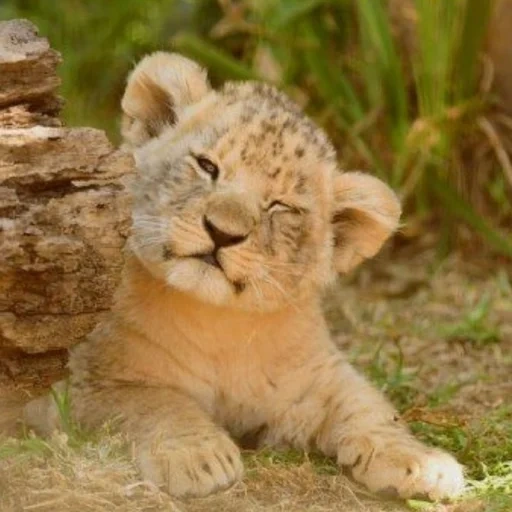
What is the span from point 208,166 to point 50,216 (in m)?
0.63

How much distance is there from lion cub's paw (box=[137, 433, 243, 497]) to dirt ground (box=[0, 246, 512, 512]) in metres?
0.03

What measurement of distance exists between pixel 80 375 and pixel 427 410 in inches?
45.0

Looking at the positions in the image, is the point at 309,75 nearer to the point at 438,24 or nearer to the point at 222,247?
the point at 438,24

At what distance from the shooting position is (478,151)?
6523mm

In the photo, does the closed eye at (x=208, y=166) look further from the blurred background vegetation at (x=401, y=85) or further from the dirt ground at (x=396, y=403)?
the blurred background vegetation at (x=401, y=85)

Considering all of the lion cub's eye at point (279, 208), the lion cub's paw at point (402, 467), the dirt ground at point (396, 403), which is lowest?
the dirt ground at point (396, 403)

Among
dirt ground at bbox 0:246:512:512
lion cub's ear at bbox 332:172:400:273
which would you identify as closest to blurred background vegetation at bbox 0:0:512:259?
dirt ground at bbox 0:246:512:512

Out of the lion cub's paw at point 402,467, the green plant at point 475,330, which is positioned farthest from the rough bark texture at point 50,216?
the green plant at point 475,330

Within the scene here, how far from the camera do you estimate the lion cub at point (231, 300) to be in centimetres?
370

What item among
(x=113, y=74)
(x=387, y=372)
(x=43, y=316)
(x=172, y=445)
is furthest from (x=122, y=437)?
(x=113, y=74)

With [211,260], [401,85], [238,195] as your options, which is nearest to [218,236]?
[211,260]

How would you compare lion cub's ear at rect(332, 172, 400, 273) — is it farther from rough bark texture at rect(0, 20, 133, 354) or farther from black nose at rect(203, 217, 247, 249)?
rough bark texture at rect(0, 20, 133, 354)

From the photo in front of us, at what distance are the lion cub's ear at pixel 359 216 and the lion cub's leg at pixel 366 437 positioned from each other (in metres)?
0.32

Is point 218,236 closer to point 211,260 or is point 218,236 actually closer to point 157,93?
point 211,260
